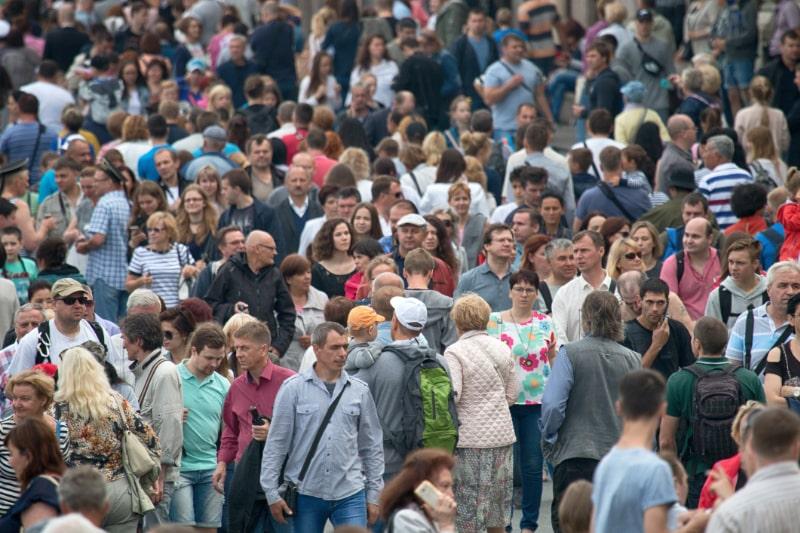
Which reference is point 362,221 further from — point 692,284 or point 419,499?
point 419,499

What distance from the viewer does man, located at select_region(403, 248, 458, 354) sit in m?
11.4

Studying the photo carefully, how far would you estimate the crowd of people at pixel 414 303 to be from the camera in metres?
8.60

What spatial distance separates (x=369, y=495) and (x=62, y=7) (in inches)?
771

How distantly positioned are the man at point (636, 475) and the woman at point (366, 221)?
703 cm

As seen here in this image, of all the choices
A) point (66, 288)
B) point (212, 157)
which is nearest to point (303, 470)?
point (66, 288)

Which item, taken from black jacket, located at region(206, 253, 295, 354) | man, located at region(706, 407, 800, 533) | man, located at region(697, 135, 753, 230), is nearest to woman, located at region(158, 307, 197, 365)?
black jacket, located at region(206, 253, 295, 354)

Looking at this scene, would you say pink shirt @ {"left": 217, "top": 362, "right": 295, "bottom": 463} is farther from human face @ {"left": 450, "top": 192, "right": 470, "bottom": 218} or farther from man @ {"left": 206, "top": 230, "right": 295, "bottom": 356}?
human face @ {"left": 450, "top": 192, "right": 470, "bottom": 218}

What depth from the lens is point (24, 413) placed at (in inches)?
352

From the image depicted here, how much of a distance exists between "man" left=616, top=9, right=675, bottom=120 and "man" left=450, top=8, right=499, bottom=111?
77.5 inches

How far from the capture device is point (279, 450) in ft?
31.2

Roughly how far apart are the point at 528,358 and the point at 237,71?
13560 millimetres

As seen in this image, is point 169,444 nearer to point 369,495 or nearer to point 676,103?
point 369,495

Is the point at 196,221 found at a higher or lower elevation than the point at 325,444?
higher

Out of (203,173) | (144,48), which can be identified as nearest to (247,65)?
(144,48)
